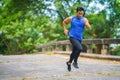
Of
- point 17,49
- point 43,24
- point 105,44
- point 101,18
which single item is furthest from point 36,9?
point 105,44

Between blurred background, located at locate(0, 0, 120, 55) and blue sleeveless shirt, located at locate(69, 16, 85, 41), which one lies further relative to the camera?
blurred background, located at locate(0, 0, 120, 55)

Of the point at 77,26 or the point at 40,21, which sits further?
the point at 40,21

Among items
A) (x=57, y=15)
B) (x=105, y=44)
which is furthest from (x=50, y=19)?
(x=105, y=44)

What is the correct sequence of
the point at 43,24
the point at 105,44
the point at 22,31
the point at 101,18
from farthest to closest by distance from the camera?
the point at 43,24
the point at 22,31
the point at 101,18
the point at 105,44

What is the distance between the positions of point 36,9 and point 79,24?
91.7 feet

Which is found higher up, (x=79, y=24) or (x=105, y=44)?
(x=79, y=24)

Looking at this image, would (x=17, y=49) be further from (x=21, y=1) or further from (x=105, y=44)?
(x=105, y=44)

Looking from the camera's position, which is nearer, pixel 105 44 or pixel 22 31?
pixel 105 44

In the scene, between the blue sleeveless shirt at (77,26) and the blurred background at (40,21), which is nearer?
the blue sleeveless shirt at (77,26)

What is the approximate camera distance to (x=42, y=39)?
36.9m

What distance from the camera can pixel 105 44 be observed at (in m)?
17.0

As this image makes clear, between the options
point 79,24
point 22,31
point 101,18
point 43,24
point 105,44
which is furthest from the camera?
point 43,24

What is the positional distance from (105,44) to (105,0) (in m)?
20.3

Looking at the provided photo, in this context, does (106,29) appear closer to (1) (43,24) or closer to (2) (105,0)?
(2) (105,0)
